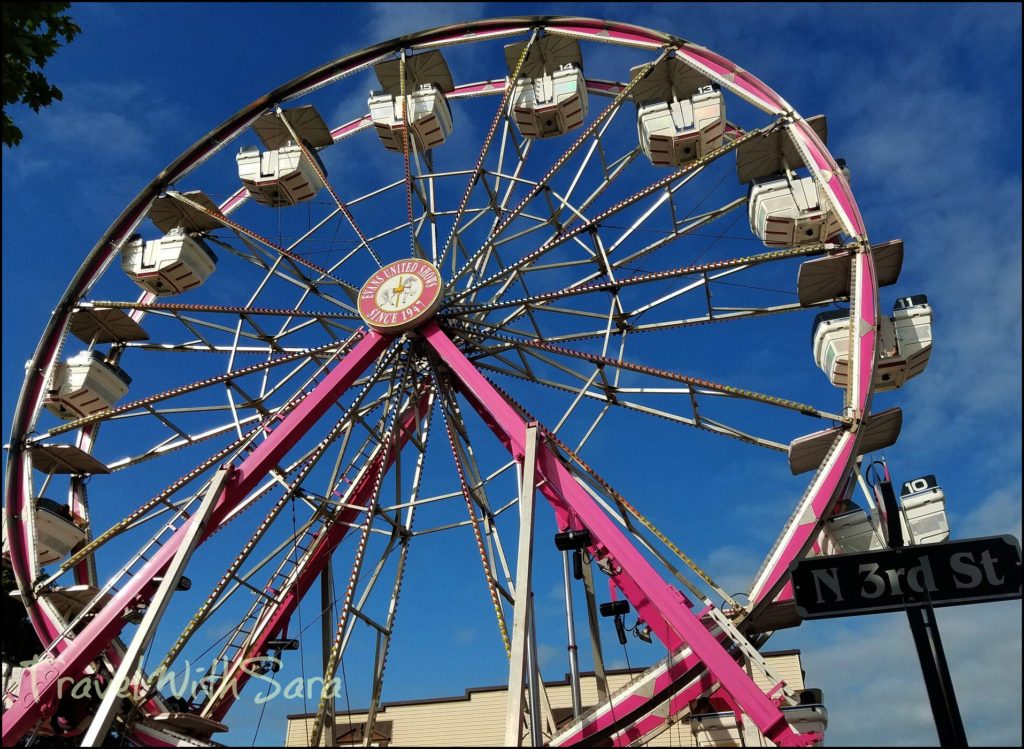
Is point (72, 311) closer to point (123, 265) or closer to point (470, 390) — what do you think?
point (123, 265)

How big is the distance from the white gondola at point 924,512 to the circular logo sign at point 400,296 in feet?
22.6

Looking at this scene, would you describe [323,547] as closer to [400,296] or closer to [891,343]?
[400,296]

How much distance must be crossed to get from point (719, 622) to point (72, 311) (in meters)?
12.1

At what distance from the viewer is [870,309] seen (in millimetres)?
11750

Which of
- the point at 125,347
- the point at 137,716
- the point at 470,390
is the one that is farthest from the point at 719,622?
the point at 125,347

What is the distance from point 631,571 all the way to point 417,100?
31.4 feet

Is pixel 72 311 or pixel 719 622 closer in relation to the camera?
pixel 719 622

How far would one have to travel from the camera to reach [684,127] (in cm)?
1434

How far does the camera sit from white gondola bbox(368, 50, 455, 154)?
53.2 feet

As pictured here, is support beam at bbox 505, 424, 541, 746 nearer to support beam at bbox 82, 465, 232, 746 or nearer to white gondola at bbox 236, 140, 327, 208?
support beam at bbox 82, 465, 232, 746

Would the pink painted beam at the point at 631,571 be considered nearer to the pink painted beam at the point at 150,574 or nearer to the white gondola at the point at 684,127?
the pink painted beam at the point at 150,574

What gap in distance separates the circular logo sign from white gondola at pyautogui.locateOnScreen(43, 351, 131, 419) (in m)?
5.30

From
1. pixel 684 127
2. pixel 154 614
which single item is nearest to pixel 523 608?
pixel 154 614

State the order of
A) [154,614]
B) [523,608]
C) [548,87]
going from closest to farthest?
[523,608]
[154,614]
[548,87]
